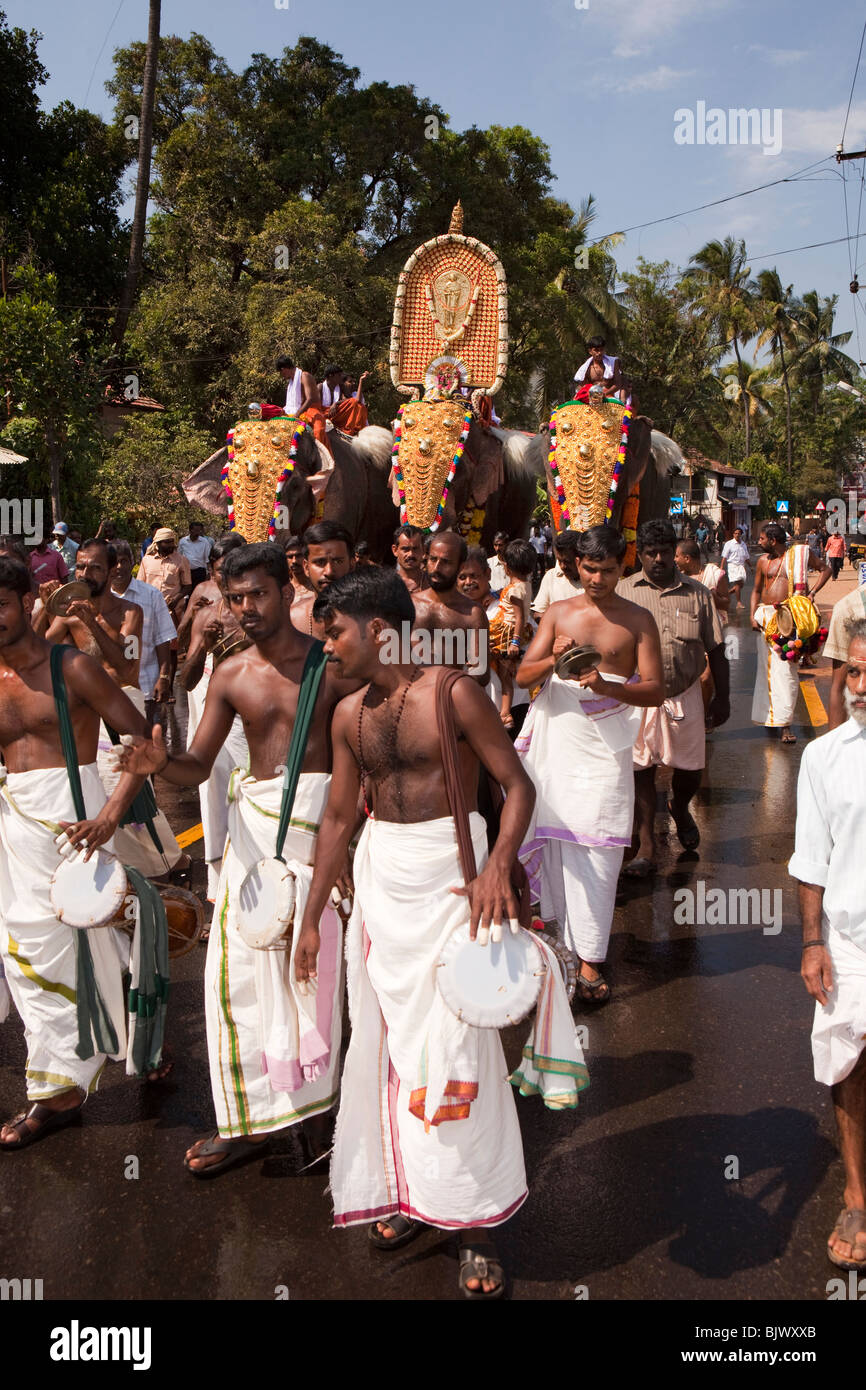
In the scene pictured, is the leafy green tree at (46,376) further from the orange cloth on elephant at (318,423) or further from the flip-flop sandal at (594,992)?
the flip-flop sandal at (594,992)

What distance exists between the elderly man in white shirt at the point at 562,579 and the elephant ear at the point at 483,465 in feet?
14.8

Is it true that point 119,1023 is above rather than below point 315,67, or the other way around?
below

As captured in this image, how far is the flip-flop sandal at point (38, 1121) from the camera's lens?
141 inches

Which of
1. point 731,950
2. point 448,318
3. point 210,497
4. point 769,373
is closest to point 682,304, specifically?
point 769,373

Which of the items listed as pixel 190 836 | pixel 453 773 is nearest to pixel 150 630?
pixel 190 836

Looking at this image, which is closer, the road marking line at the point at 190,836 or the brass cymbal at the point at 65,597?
the brass cymbal at the point at 65,597

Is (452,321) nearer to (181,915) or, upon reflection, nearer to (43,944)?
(181,915)

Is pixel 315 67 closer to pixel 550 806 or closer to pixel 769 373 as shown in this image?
pixel 550 806

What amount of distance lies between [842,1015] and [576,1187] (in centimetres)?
98

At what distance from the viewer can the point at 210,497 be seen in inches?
392

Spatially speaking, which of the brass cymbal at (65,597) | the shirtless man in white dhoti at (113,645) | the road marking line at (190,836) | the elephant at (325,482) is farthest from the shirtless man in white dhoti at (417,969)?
the elephant at (325,482)

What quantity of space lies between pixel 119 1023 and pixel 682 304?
45.3 metres

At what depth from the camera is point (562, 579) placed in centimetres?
655
